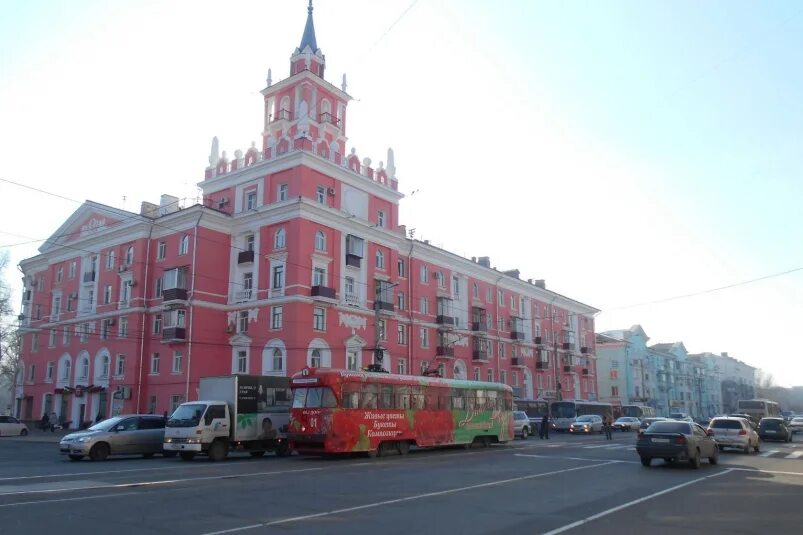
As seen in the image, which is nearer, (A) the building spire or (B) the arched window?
(B) the arched window

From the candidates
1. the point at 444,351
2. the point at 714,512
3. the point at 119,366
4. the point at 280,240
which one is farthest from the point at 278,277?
the point at 714,512

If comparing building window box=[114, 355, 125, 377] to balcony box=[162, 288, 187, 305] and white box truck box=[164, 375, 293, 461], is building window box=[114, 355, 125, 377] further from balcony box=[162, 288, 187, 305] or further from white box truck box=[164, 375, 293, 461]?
white box truck box=[164, 375, 293, 461]

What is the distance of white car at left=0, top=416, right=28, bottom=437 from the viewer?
4316 cm

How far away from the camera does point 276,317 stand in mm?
42750

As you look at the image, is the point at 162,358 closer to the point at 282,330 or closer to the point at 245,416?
the point at 282,330

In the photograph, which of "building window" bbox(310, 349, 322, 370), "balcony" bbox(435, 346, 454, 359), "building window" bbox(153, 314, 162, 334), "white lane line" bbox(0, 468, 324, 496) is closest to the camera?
"white lane line" bbox(0, 468, 324, 496)

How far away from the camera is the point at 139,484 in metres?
15.1

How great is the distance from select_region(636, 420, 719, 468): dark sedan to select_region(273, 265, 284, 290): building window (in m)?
27.4

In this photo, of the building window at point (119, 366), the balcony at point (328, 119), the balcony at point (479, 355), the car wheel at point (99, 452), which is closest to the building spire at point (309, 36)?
the balcony at point (328, 119)

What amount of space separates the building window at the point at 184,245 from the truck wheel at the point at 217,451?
23.9 m

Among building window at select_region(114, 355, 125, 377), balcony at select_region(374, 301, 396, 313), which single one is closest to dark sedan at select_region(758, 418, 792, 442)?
balcony at select_region(374, 301, 396, 313)

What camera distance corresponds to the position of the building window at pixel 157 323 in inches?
1839

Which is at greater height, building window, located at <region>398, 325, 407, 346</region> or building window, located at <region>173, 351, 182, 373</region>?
building window, located at <region>398, 325, 407, 346</region>

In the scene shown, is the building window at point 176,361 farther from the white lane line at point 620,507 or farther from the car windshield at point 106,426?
the white lane line at point 620,507
